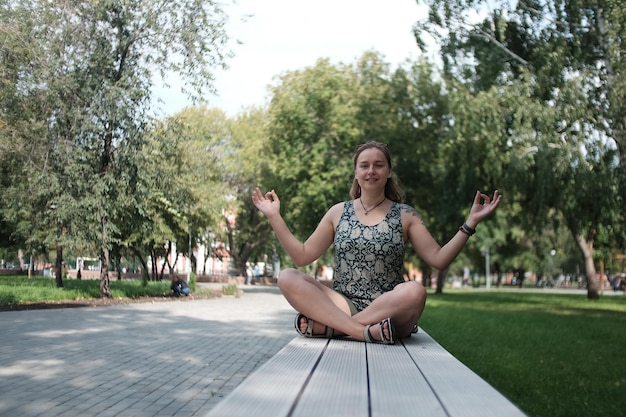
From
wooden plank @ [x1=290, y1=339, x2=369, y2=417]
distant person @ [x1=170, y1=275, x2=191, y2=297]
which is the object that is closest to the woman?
wooden plank @ [x1=290, y1=339, x2=369, y2=417]

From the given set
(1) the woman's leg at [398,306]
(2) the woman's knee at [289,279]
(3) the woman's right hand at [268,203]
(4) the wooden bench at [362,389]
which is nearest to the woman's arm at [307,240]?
(3) the woman's right hand at [268,203]

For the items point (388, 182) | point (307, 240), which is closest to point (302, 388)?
point (307, 240)

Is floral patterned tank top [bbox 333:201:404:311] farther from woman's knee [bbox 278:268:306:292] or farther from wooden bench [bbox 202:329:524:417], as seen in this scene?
wooden bench [bbox 202:329:524:417]

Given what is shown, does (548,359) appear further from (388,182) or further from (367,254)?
(367,254)

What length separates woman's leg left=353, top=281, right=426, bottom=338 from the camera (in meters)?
3.53

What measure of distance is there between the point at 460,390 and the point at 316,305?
1618mm

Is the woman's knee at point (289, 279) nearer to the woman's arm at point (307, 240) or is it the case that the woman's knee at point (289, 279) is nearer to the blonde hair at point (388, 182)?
the woman's arm at point (307, 240)

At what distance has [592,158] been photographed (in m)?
17.0

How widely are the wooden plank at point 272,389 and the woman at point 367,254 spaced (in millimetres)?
720

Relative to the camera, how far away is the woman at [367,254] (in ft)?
11.7

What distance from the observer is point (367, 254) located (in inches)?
156

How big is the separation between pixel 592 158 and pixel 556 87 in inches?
87.3

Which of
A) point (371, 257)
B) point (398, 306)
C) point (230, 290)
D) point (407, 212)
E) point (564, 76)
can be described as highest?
point (564, 76)

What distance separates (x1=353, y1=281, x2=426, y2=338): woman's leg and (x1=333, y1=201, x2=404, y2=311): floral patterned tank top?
1.10 feet
